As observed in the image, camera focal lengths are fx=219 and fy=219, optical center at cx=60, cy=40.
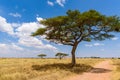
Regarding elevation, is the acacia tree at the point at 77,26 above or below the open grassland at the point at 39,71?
above

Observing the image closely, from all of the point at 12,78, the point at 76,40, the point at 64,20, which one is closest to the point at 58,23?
the point at 64,20

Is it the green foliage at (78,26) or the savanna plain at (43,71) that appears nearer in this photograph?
the savanna plain at (43,71)

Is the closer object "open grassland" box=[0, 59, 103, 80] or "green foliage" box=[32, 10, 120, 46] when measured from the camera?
"open grassland" box=[0, 59, 103, 80]

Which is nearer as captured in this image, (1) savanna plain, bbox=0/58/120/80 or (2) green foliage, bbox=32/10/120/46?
(1) savanna plain, bbox=0/58/120/80

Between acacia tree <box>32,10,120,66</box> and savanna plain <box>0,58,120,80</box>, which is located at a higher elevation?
acacia tree <box>32,10,120,66</box>

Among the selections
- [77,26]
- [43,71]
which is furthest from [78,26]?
[43,71]

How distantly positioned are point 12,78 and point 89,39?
18607mm

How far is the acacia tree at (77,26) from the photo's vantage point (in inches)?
1265

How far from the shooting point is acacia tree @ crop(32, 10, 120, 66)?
105 feet

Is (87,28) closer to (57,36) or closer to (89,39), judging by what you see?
(89,39)

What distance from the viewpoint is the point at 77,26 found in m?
33.4

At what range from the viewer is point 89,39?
115 feet

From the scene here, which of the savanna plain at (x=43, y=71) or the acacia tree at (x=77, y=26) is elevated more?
the acacia tree at (x=77, y=26)

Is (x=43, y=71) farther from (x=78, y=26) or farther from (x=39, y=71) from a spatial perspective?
(x=78, y=26)
